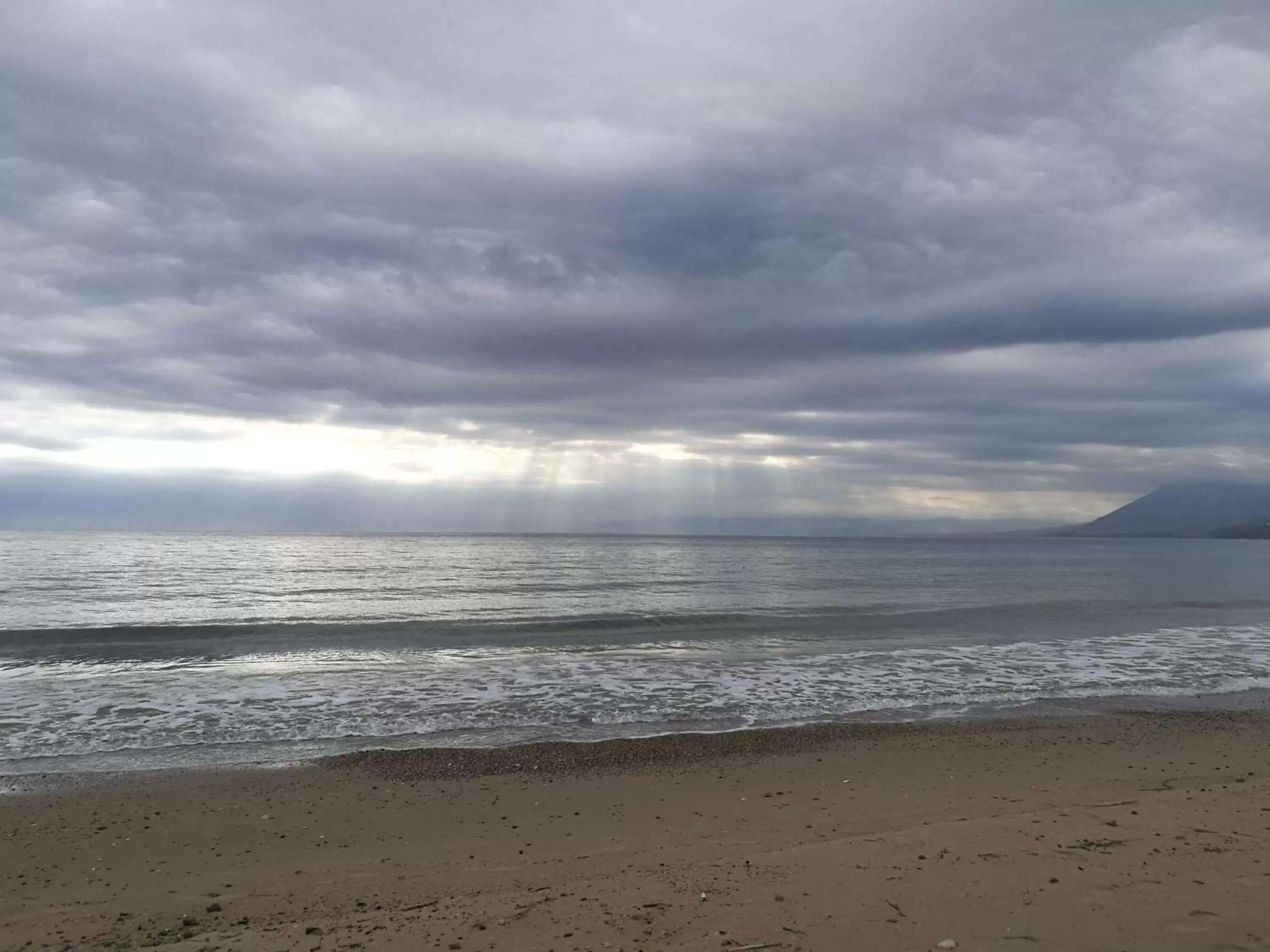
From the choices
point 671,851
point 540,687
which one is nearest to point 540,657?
point 540,687

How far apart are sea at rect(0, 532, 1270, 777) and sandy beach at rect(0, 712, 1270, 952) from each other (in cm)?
216

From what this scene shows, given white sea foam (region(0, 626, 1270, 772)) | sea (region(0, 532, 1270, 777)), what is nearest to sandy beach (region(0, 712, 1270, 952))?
sea (region(0, 532, 1270, 777))

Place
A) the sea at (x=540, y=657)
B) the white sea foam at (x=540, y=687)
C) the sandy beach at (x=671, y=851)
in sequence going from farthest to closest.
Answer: the sea at (x=540, y=657) < the white sea foam at (x=540, y=687) < the sandy beach at (x=671, y=851)

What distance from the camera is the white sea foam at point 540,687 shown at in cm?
1354

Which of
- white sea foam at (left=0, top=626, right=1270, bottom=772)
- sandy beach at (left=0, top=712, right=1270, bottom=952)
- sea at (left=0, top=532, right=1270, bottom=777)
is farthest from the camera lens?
sea at (left=0, top=532, right=1270, bottom=777)

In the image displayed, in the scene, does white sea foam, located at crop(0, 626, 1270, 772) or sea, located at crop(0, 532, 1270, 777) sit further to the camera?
sea, located at crop(0, 532, 1270, 777)

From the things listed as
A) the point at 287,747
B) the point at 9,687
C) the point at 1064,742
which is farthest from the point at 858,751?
the point at 9,687

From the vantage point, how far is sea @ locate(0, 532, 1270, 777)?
538 inches

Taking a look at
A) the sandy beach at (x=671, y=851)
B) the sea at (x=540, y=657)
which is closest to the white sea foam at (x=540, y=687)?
the sea at (x=540, y=657)

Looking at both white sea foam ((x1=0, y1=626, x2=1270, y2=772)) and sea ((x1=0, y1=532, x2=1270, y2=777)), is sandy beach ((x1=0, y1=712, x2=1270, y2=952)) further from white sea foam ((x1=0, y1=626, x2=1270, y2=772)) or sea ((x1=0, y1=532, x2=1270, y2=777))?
white sea foam ((x1=0, y1=626, x2=1270, y2=772))

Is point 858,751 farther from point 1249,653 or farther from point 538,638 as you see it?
point 1249,653

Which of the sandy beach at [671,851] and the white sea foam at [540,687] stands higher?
the sandy beach at [671,851]

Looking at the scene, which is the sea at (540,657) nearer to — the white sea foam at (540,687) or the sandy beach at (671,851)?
the white sea foam at (540,687)

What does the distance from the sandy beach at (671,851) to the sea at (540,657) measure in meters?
2.16
